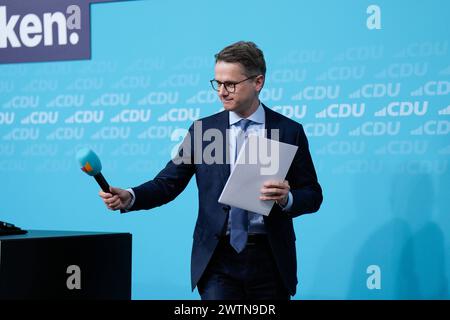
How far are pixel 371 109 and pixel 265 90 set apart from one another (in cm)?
64

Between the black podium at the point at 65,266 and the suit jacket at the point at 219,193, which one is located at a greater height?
the suit jacket at the point at 219,193

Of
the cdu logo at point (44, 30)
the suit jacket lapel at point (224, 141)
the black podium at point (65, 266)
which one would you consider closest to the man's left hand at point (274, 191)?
the suit jacket lapel at point (224, 141)

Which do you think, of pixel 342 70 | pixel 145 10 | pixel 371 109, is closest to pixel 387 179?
pixel 371 109

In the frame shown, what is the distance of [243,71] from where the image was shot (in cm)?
264

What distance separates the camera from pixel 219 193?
265cm

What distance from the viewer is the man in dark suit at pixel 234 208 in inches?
101

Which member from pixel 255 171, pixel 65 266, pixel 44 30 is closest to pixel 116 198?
pixel 65 266

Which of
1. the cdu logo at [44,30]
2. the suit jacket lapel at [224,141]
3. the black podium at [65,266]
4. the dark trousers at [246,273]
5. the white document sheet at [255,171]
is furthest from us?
the cdu logo at [44,30]

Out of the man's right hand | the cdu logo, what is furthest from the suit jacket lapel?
the cdu logo

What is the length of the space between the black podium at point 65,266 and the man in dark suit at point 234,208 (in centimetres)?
19

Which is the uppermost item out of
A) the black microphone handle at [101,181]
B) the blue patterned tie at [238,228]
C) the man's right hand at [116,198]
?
the black microphone handle at [101,181]

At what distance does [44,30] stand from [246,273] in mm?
2745

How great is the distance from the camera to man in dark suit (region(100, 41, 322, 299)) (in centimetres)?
256

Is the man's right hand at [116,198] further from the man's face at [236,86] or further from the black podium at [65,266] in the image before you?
the man's face at [236,86]
